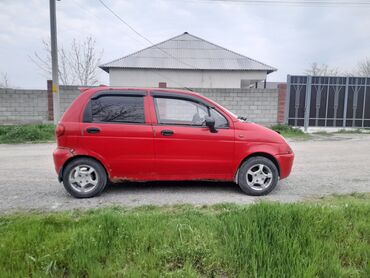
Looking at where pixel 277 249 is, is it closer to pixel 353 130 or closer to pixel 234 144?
pixel 234 144

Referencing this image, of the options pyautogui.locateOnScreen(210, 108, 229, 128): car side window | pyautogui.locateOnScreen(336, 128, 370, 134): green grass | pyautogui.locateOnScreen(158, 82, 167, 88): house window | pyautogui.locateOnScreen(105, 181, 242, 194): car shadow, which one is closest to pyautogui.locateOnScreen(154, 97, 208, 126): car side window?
pyautogui.locateOnScreen(210, 108, 229, 128): car side window

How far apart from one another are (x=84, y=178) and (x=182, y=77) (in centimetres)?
1888

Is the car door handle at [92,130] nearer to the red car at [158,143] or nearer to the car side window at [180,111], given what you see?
the red car at [158,143]

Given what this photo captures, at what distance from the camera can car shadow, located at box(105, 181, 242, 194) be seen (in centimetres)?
471

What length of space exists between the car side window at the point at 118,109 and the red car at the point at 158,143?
2 cm

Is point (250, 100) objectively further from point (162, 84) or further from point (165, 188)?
point (165, 188)

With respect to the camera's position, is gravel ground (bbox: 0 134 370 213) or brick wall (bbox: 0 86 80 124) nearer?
gravel ground (bbox: 0 134 370 213)

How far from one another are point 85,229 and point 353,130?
14558mm

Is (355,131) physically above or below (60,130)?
below

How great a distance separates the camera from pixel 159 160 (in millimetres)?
4344

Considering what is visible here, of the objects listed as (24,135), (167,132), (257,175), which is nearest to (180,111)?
(167,132)

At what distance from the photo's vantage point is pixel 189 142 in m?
4.32

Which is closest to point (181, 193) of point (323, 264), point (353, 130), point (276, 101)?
point (323, 264)

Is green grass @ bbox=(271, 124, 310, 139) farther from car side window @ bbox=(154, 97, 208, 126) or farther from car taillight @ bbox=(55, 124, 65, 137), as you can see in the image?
car taillight @ bbox=(55, 124, 65, 137)
